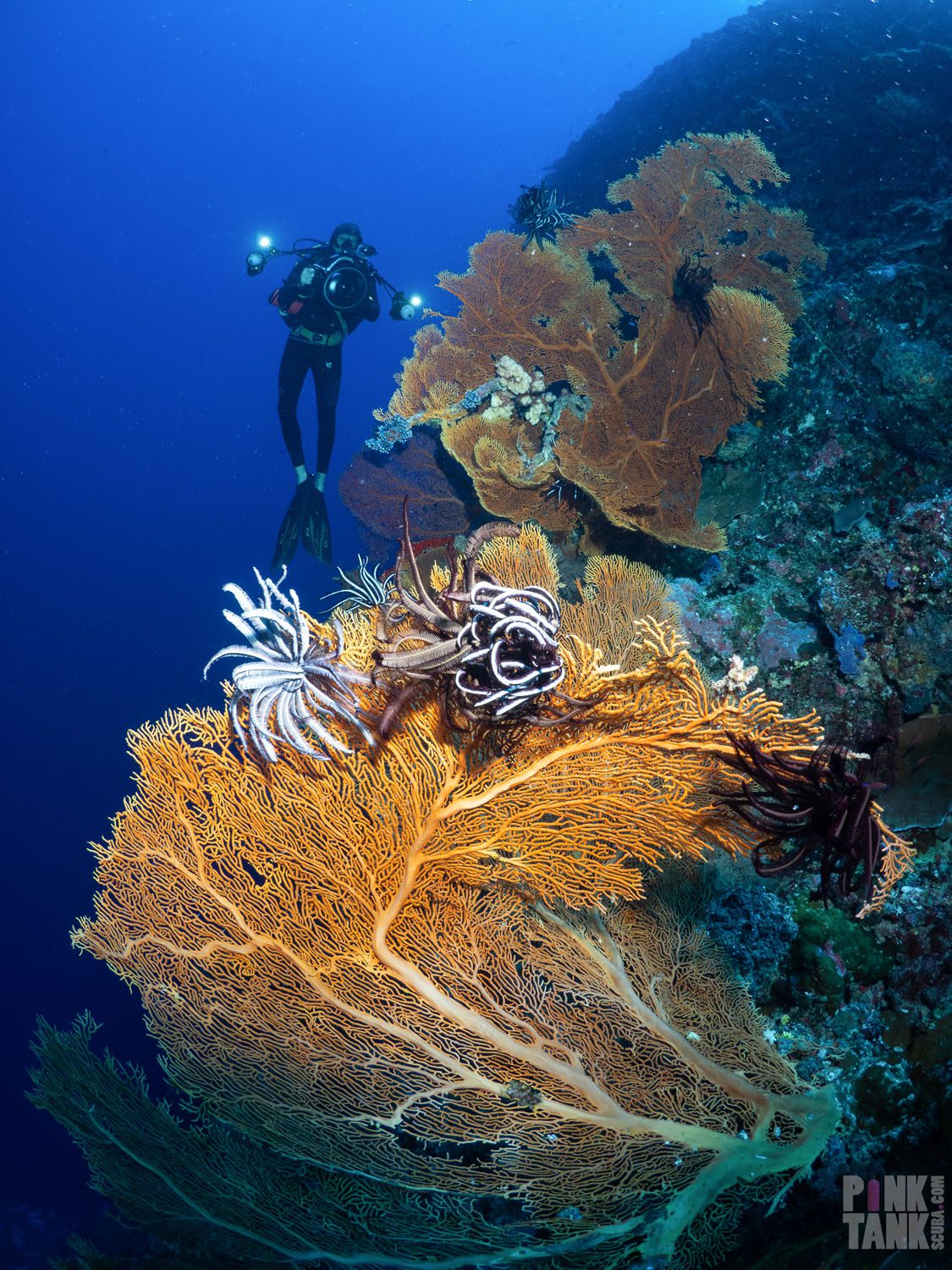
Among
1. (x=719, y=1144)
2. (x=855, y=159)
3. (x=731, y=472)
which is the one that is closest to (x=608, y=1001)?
(x=719, y=1144)

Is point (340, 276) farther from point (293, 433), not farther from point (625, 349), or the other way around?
point (625, 349)

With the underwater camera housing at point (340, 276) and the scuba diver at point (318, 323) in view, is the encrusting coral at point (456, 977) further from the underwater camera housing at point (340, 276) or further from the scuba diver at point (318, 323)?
the underwater camera housing at point (340, 276)

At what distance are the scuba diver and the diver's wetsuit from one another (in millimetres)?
13

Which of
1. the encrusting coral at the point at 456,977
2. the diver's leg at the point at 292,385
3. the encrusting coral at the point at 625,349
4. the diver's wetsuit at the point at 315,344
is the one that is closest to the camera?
the encrusting coral at the point at 456,977

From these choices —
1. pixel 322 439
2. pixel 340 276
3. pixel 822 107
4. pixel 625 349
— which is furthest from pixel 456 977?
pixel 822 107

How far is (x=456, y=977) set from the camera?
2.98 m

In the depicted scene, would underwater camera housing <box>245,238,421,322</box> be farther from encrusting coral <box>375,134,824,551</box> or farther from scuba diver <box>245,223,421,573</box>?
encrusting coral <box>375,134,824,551</box>

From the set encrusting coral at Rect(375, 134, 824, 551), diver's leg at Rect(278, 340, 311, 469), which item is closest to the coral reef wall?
encrusting coral at Rect(375, 134, 824, 551)

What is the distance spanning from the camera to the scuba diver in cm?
898

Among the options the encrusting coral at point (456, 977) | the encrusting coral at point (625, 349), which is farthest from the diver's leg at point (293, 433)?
the encrusting coral at point (456, 977)

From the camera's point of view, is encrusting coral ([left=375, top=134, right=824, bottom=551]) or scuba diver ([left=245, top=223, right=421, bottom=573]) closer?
encrusting coral ([left=375, top=134, right=824, bottom=551])

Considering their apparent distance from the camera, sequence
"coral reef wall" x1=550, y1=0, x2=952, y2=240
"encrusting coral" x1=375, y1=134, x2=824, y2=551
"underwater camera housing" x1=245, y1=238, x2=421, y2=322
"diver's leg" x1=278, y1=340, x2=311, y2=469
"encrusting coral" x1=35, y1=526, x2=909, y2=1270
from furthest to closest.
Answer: "diver's leg" x1=278, y1=340, x2=311, y2=469 → "underwater camera housing" x1=245, y1=238, x2=421, y2=322 → "coral reef wall" x1=550, y1=0, x2=952, y2=240 → "encrusting coral" x1=375, y1=134, x2=824, y2=551 → "encrusting coral" x1=35, y1=526, x2=909, y2=1270

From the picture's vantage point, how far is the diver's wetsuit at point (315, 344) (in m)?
9.30

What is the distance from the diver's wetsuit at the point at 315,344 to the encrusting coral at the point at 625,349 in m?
2.89
